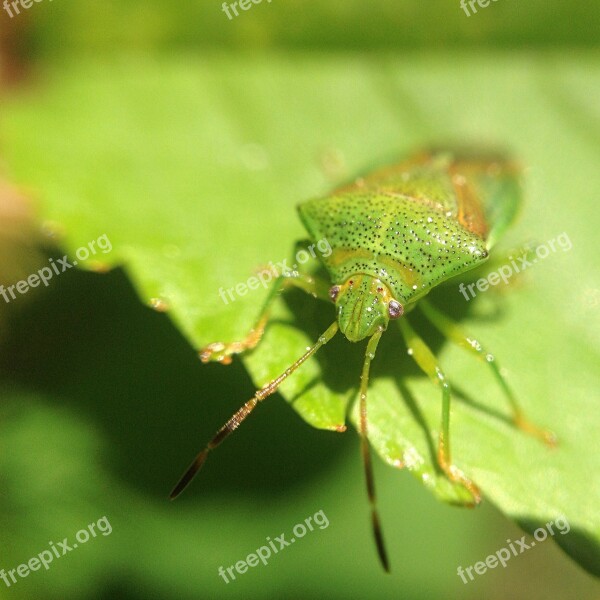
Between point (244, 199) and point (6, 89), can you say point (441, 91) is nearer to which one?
point (244, 199)

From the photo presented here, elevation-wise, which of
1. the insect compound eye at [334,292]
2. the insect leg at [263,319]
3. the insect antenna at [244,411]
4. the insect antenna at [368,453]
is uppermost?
the insect leg at [263,319]

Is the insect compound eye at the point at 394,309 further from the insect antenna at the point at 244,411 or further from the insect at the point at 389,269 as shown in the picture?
the insect antenna at the point at 244,411

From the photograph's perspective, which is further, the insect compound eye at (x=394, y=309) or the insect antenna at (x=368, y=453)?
the insect compound eye at (x=394, y=309)

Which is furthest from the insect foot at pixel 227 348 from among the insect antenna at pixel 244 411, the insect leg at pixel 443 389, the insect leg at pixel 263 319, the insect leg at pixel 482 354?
the insect leg at pixel 482 354

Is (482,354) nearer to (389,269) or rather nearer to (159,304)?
(389,269)

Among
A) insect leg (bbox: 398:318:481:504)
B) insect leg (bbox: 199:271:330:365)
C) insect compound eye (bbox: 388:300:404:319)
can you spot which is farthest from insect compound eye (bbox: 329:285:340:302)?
insect leg (bbox: 398:318:481:504)

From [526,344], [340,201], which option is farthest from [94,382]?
[526,344]

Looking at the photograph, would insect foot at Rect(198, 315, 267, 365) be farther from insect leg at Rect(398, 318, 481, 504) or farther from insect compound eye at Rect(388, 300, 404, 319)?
insect leg at Rect(398, 318, 481, 504)

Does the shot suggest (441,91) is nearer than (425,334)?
No
